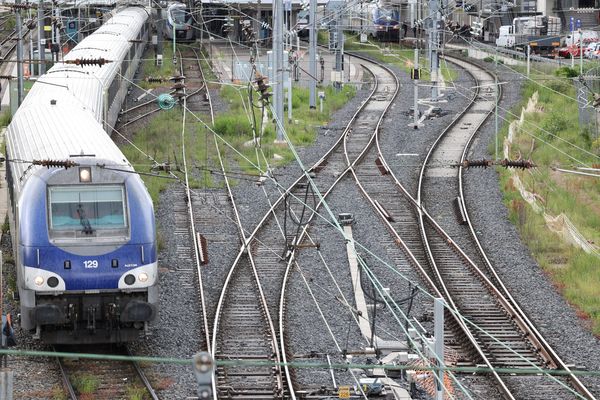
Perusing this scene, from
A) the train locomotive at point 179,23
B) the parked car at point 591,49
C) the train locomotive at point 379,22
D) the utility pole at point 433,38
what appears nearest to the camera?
the utility pole at point 433,38

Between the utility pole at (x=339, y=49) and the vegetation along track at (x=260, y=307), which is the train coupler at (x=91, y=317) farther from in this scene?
the utility pole at (x=339, y=49)

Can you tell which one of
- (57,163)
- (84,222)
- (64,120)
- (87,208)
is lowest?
(84,222)

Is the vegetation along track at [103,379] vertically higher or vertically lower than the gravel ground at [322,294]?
higher

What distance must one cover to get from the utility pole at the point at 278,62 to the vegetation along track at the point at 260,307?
174 inches

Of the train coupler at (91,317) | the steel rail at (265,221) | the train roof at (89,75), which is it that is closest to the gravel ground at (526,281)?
the steel rail at (265,221)

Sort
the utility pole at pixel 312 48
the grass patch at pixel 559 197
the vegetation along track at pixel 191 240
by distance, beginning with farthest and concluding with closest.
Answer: the utility pole at pixel 312 48
the grass patch at pixel 559 197
the vegetation along track at pixel 191 240

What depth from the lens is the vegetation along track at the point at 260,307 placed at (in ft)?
51.0

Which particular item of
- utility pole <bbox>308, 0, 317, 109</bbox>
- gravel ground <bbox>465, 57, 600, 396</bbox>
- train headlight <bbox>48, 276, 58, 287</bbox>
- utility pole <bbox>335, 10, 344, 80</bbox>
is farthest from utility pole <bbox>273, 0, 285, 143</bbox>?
train headlight <bbox>48, 276, 58, 287</bbox>

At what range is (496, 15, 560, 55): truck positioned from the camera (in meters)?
60.8

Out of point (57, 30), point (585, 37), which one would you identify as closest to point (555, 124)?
point (57, 30)

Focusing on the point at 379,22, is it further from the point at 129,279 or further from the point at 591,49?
the point at 129,279

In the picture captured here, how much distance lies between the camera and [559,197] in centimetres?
2773

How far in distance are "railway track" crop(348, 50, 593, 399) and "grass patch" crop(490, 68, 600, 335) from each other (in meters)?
1.14

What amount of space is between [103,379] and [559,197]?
14621mm
